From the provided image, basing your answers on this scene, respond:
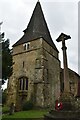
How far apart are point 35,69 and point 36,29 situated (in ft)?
26.0

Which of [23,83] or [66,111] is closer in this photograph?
[66,111]

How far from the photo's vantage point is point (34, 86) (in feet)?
101

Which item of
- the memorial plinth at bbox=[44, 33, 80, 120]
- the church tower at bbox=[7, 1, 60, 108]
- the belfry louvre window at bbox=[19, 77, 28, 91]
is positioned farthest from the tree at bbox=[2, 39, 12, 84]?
the belfry louvre window at bbox=[19, 77, 28, 91]

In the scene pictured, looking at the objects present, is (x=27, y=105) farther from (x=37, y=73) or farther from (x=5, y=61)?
(x=5, y=61)

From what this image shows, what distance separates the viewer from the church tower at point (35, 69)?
30453 mm

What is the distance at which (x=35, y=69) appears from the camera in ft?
103

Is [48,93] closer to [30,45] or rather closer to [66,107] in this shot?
[30,45]

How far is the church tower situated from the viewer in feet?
99.9

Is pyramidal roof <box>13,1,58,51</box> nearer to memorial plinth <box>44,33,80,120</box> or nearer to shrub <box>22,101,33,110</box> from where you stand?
shrub <box>22,101,33,110</box>

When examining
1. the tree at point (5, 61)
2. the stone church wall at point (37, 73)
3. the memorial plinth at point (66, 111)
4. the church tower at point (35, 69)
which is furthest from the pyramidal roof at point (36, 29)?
the memorial plinth at point (66, 111)

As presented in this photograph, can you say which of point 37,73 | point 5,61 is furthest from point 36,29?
point 5,61

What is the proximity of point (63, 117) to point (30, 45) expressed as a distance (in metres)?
24.6

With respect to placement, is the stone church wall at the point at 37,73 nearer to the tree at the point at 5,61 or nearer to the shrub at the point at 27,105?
the shrub at the point at 27,105

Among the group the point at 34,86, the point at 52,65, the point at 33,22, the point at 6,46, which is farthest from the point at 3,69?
the point at 33,22
